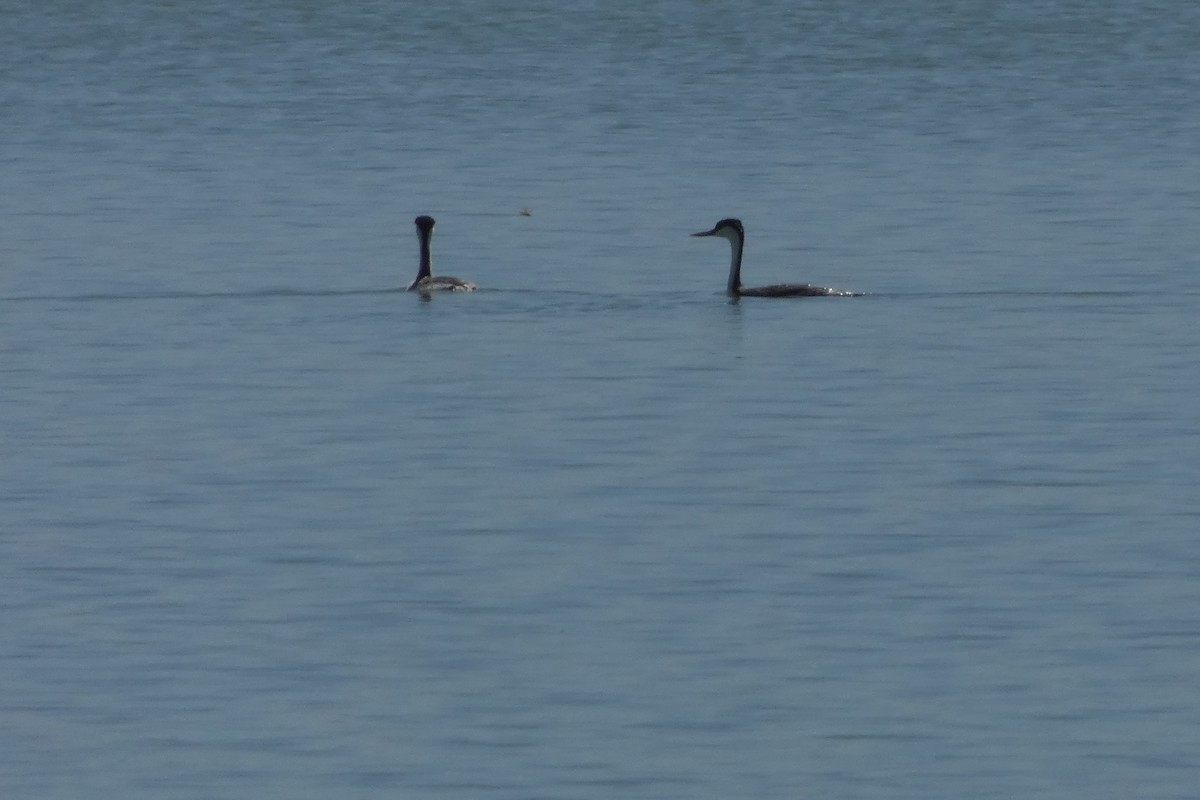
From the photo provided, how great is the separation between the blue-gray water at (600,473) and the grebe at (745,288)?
169mm

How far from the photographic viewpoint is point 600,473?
A: 17203 mm

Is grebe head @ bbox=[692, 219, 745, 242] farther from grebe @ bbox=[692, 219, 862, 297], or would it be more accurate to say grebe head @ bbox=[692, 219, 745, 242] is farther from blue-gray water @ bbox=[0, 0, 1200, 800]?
blue-gray water @ bbox=[0, 0, 1200, 800]

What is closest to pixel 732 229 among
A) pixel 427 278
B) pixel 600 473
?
pixel 427 278

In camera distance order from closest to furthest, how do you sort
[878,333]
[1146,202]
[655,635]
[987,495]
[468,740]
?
1. [468,740]
2. [655,635]
3. [987,495]
4. [878,333]
5. [1146,202]

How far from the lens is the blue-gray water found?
1196 centimetres

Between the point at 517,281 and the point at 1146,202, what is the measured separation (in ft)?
27.4

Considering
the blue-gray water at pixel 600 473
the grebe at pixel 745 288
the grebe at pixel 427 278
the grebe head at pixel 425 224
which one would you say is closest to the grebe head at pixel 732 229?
the grebe at pixel 745 288

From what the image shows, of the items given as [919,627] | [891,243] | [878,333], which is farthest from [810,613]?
[891,243]

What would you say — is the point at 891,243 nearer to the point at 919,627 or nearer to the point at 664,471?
the point at 664,471

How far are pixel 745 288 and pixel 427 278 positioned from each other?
268cm

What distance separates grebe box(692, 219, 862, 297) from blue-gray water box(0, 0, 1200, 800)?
169 mm

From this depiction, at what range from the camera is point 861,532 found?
606 inches

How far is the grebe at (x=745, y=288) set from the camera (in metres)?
24.6

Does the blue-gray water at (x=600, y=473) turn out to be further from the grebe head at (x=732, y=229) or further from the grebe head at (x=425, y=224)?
the grebe head at (x=425, y=224)
